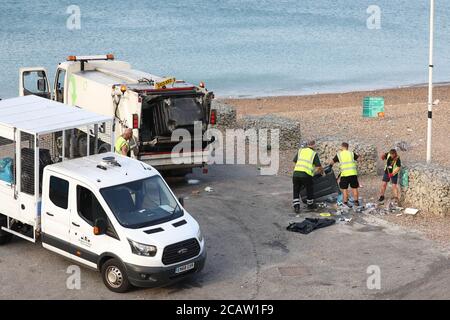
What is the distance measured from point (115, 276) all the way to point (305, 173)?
561cm

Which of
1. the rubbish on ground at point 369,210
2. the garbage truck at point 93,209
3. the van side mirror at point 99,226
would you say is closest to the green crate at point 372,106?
the rubbish on ground at point 369,210

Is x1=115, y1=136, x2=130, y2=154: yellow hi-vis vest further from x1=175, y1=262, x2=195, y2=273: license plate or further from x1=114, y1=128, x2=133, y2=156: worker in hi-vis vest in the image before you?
x1=175, y1=262, x2=195, y2=273: license plate

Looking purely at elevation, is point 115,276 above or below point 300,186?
below

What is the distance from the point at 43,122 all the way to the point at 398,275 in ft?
22.1

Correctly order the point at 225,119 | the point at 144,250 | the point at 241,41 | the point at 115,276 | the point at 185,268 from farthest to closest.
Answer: the point at 241,41 < the point at 225,119 < the point at 115,276 < the point at 185,268 < the point at 144,250

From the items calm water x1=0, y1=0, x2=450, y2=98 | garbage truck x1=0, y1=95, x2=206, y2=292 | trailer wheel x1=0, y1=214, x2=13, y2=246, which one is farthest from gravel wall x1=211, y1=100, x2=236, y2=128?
calm water x1=0, y1=0, x2=450, y2=98

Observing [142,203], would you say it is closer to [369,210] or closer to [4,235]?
[4,235]

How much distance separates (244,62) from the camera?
168ft

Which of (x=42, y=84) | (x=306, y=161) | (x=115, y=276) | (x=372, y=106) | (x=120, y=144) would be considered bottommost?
(x=115, y=276)

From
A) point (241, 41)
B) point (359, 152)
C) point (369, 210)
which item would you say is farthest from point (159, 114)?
point (241, 41)

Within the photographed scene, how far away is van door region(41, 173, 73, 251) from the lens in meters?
14.0

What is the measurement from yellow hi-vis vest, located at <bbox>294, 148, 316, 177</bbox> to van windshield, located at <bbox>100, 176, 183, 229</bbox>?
13.4 ft

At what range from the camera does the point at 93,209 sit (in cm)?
1376

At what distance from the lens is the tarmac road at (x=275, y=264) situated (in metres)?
13.7
